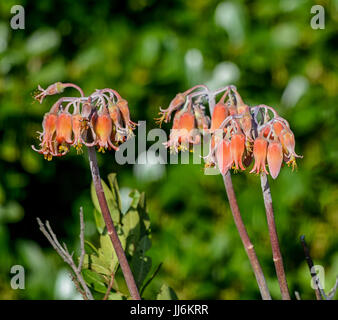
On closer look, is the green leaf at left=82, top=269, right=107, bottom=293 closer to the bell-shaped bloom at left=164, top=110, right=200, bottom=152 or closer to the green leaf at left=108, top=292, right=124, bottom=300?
the green leaf at left=108, top=292, right=124, bottom=300

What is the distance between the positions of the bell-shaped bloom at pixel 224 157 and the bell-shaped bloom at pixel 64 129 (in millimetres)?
200

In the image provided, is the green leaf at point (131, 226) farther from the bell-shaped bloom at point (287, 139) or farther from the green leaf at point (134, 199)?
the bell-shaped bloom at point (287, 139)

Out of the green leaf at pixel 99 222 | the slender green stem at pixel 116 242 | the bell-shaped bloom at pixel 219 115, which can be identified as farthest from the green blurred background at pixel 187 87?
the slender green stem at pixel 116 242

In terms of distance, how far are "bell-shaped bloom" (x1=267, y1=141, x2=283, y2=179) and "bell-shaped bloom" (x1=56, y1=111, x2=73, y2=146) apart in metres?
0.27

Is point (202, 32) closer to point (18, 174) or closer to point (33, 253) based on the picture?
point (18, 174)

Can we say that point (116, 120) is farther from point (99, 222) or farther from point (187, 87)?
point (187, 87)

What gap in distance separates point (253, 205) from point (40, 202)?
2.27 feet

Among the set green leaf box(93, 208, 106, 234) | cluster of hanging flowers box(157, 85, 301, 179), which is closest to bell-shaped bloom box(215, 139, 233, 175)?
cluster of hanging flowers box(157, 85, 301, 179)

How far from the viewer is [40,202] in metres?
1.84

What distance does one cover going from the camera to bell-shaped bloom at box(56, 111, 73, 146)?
0.75 metres

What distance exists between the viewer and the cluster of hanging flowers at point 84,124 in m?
0.73
